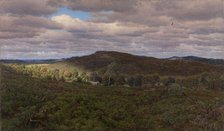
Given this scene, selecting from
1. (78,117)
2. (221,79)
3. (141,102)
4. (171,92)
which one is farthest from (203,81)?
(78,117)

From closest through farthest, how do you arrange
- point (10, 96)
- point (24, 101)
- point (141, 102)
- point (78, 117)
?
1. point (78, 117)
2. point (24, 101)
3. point (10, 96)
4. point (141, 102)

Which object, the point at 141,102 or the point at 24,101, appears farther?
the point at 141,102

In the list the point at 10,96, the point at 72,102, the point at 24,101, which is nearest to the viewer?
the point at 72,102

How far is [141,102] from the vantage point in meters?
79.3

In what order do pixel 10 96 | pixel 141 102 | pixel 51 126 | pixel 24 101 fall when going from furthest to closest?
1. pixel 141 102
2. pixel 10 96
3. pixel 24 101
4. pixel 51 126

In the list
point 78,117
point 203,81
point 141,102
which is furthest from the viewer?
point 203,81

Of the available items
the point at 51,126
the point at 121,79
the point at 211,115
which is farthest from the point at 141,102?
the point at 121,79

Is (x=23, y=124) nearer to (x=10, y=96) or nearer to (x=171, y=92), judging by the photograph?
(x=10, y=96)

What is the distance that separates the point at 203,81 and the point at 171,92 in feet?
343

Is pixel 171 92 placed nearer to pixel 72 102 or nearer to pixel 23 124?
pixel 72 102

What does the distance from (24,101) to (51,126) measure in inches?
763

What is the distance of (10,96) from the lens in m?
49.3

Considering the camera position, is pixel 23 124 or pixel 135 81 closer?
pixel 23 124

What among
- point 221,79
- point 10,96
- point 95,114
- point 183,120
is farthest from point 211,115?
point 221,79
